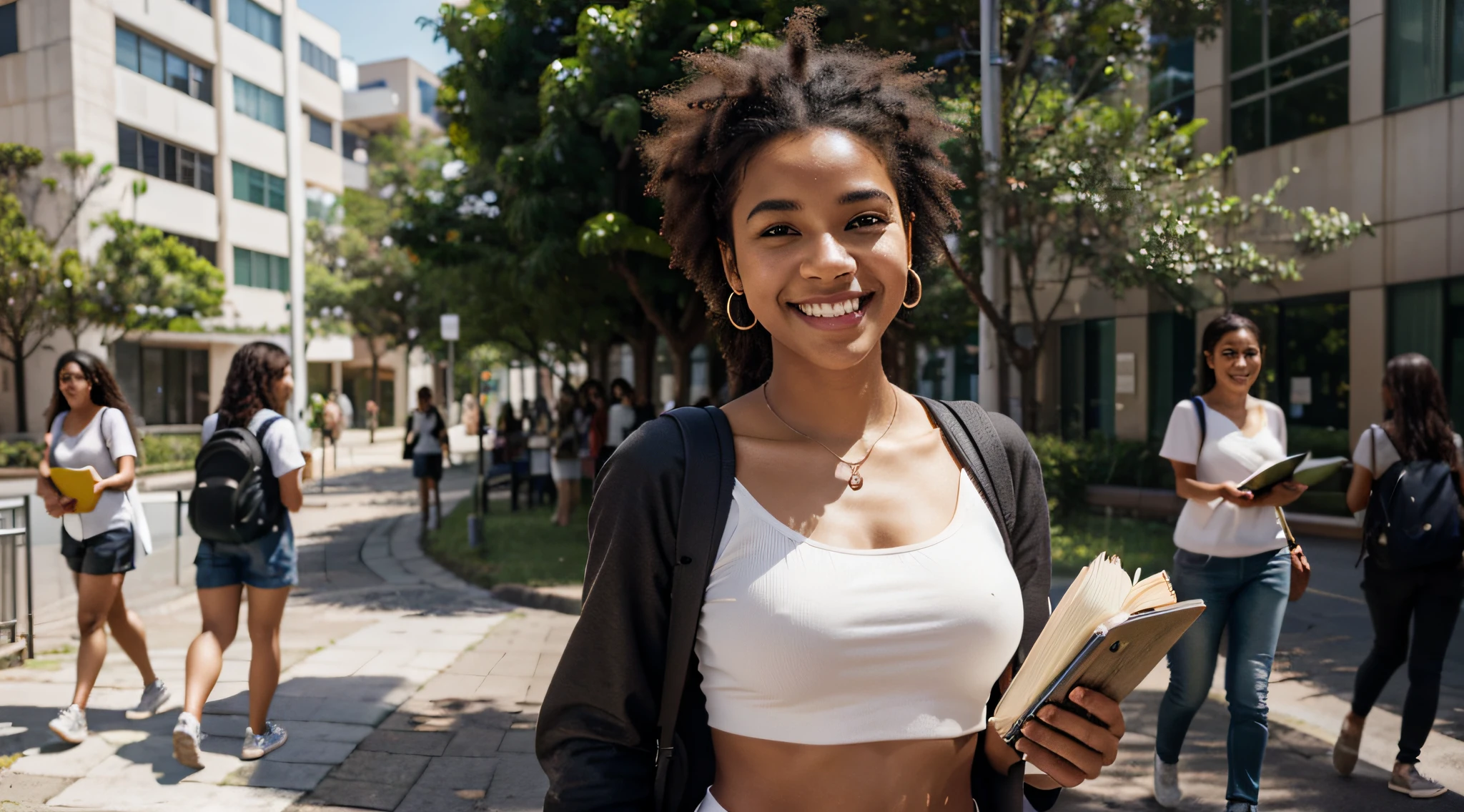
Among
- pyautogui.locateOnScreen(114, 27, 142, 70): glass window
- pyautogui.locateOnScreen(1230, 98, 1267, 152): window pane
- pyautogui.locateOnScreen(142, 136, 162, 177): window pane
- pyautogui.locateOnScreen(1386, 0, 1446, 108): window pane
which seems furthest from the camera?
pyautogui.locateOnScreen(142, 136, 162, 177): window pane

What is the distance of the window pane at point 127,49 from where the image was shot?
62.9 ft

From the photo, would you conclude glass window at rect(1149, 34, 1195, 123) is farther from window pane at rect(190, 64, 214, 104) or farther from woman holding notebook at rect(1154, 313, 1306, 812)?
window pane at rect(190, 64, 214, 104)

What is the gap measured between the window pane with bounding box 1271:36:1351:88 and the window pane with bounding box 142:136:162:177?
2394 centimetres

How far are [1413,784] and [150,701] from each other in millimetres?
6232

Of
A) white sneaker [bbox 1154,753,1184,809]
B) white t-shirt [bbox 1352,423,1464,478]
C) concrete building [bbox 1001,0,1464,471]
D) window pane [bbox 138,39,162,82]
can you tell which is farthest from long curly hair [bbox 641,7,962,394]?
window pane [bbox 138,39,162,82]

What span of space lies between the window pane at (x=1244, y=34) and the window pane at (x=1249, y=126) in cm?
58

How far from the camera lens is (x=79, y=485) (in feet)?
18.0

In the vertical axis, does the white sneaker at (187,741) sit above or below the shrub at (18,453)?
below

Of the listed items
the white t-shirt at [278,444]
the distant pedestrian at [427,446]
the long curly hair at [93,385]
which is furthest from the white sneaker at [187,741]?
the distant pedestrian at [427,446]

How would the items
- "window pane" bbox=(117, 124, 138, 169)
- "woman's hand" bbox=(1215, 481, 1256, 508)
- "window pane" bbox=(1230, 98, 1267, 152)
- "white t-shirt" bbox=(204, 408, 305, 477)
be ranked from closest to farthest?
→ "woman's hand" bbox=(1215, 481, 1256, 508), "white t-shirt" bbox=(204, 408, 305, 477), "window pane" bbox=(1230, 98, 1267, 152), "window pane" bbox=(117, 124, 138, 169)

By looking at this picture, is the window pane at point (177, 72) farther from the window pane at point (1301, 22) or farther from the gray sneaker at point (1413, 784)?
the gray sneaker at point (1413, 784)

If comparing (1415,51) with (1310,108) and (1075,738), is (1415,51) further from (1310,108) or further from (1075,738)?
(1075,738)

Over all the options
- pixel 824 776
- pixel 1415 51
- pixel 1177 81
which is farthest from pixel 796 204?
pixel 1177 81

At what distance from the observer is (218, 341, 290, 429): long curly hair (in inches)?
210
